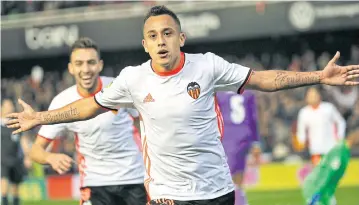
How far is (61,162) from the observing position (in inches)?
300

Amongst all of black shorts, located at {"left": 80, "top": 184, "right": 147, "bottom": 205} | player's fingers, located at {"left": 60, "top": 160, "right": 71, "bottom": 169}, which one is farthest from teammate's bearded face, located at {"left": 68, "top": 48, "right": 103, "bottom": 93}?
player's fingers, located at {"left": 60, "top": 160, "right": 71, "bottom": 169}

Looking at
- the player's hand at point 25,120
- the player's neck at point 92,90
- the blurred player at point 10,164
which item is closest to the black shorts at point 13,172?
the blurred player at point 10,164

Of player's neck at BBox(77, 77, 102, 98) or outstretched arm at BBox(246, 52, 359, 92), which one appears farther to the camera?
player's neck at BBox(77, 77, 102, 98)

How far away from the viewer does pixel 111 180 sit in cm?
884

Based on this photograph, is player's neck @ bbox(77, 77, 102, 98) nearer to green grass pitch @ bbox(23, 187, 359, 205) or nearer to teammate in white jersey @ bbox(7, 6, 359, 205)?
teammate in white jersey @ bbox(7, 6, 359, 205)

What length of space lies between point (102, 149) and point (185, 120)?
254cm

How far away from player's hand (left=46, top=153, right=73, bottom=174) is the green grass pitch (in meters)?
9.48

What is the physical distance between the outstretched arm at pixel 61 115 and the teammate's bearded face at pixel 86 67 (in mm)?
2053

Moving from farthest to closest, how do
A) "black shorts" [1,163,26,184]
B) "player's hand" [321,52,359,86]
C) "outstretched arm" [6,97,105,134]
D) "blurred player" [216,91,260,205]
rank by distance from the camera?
"black shorts" [1,163,26,184] → "blurred player" [216,91,260,205] → "outstretched arm" [6,97,105,134] → "player's hand" [321,52,359,86]

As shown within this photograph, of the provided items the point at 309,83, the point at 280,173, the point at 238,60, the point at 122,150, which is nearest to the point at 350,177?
the point at 280,173

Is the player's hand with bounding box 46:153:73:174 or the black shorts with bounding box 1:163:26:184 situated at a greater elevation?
the black shorts with bounding box 1:163:26:184

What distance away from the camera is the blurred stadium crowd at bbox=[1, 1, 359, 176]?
21.3 m

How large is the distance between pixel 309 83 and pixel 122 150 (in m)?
2.98

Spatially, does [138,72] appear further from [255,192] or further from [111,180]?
[255,192]
